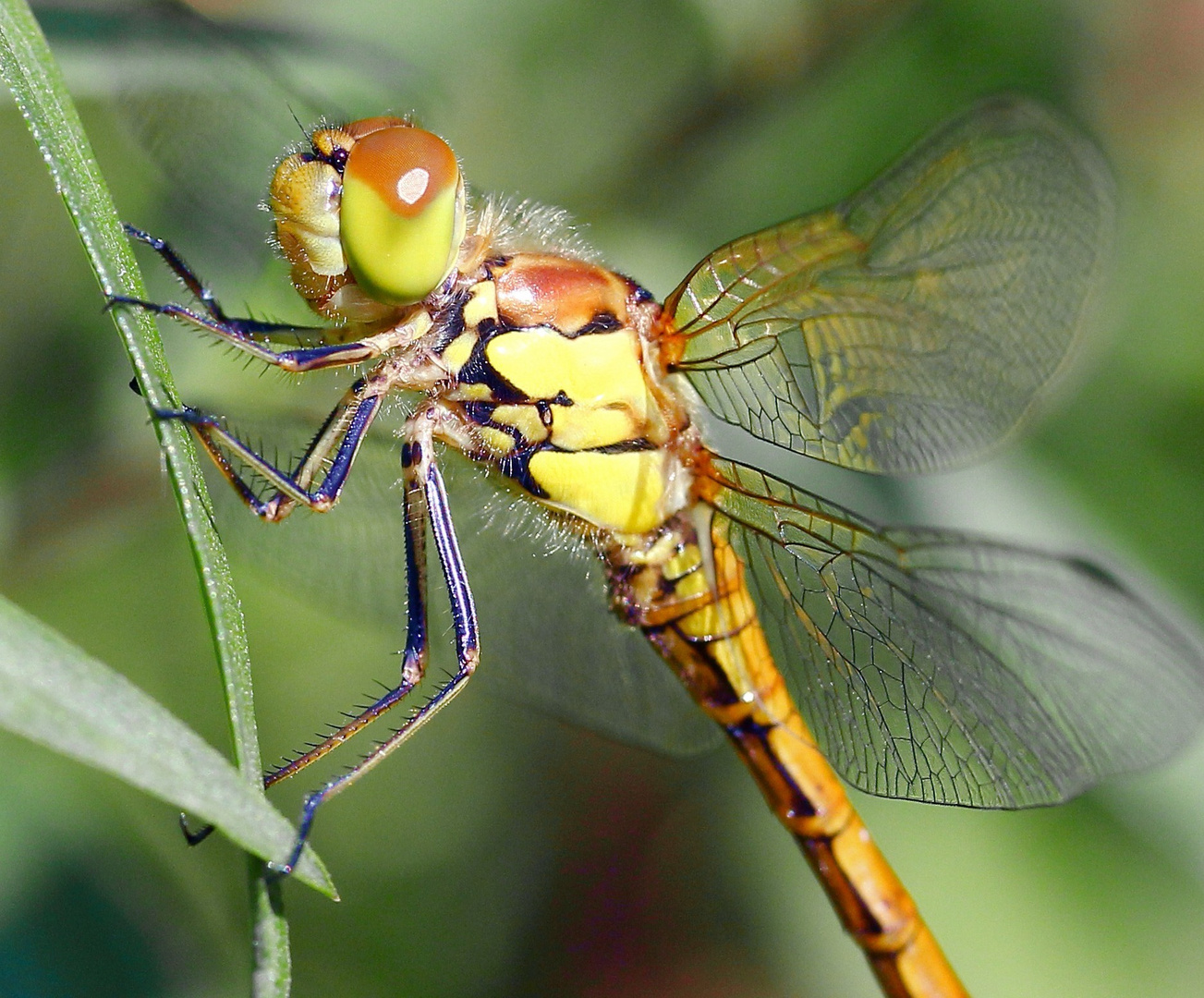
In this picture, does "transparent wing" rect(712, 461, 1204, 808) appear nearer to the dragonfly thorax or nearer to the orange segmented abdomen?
the orange segmented abdomen

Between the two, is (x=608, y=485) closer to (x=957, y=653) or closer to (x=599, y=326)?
(x=599, y=326)

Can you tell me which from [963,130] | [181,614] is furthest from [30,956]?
[963,130]

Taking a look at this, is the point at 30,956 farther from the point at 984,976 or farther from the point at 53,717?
the point at 984,976

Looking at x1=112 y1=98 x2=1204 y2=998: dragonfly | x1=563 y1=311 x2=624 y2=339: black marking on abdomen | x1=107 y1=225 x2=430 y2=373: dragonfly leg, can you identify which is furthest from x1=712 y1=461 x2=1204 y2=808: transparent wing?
x1=107 y1=225 x2=430 y2=373: dragonfly leg

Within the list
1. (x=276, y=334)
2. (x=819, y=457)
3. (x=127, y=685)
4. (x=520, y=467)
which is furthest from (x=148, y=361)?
(x=819, y=457)

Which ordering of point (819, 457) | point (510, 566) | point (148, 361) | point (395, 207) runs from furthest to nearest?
point (510, 566)
point (819, 457)
point (395, 207)
point (148, 361)

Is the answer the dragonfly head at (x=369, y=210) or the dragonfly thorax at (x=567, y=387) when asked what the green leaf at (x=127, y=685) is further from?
the dragonfly thorax at (x=567, y=387)

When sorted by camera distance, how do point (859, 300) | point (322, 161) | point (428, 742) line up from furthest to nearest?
point (428, 742) < point (859, 300) < point (322, 161)

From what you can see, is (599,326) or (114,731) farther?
(599,326)
